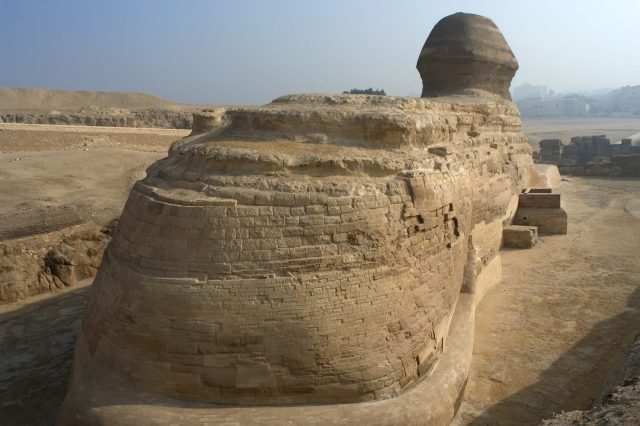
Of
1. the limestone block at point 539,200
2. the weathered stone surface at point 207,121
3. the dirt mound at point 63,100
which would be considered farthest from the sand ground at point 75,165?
the dirt mound at point 63,100

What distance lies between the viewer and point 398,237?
578cm

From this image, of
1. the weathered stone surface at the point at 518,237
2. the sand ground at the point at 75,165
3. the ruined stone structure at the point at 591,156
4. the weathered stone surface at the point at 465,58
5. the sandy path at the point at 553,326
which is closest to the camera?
the sandy path at the point at 553,326

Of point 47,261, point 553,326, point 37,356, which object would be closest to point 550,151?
point 553,326

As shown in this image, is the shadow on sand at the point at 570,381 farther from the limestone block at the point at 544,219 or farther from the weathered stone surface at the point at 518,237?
the limestone block at the point at 544,219

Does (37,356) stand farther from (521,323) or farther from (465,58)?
(465,58)

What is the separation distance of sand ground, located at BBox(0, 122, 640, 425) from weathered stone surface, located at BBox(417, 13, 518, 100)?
493cm

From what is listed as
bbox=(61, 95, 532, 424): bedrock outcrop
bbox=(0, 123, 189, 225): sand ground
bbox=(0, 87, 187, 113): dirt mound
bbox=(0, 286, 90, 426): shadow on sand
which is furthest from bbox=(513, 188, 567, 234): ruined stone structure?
bbox=(0, 87, 187, 113): dirt mound

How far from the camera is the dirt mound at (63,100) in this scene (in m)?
37.7

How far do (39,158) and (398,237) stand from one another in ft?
61.1

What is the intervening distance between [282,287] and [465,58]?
11.7 metres

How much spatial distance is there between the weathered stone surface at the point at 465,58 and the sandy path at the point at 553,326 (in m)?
4.92

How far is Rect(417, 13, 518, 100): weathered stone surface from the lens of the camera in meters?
14.7

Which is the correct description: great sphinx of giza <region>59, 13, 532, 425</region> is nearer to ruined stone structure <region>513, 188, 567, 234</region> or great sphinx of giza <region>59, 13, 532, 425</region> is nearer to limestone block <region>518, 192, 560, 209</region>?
ruined stone structure <region>513, 188, 567, 234</region>

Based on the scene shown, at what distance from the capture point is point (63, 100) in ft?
128
